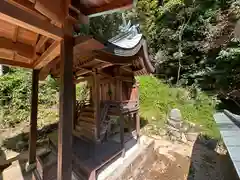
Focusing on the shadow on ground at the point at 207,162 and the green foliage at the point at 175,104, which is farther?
the green foliage at the point at 175,104

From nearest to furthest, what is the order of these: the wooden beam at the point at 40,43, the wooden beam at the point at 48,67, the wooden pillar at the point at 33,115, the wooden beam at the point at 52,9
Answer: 1. the wooden beam at the point at 52,9
2. the wooden beam at the point at 40,43
3. the wooden beam at the point at 48,67
4. the wooden pillar at the point at 33,115

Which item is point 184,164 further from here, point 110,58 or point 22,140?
point 22,140

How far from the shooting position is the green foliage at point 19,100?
22.8 feet

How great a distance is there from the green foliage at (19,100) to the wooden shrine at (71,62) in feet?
10.3

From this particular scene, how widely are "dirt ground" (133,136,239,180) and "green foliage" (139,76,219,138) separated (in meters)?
1.77

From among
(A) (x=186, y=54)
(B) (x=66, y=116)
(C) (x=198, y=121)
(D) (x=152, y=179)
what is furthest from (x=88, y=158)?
(A) (x=186, y=54)

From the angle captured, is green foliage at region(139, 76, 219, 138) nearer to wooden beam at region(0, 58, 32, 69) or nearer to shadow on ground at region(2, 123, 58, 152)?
shadow on ground at region(2, 123, 58, 152)

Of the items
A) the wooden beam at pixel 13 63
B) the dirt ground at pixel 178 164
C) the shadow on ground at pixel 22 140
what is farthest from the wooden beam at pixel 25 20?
the shadow on ground at pixel 22 140

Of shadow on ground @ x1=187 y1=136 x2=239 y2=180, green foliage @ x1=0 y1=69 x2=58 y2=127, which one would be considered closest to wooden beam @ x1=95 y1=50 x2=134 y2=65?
shadow on ground @ x1=187 y1=136 x2=239 y2=180

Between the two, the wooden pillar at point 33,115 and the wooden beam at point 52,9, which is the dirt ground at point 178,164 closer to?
the wooden pillar at point 33,115

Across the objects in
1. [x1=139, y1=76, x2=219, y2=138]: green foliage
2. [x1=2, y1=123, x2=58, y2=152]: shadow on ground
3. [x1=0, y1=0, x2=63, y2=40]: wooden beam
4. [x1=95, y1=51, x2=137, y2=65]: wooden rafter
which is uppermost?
[x1=95, y1=51, x2=137, y2=65]: wooden rafter

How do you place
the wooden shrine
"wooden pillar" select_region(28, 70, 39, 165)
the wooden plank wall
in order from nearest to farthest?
the wooden shrine, "wooden pillar" select_region(28, 70, 39, 165), the wooden plank wall

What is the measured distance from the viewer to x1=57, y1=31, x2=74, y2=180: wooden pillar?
1.61 meters

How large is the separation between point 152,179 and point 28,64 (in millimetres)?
3839
